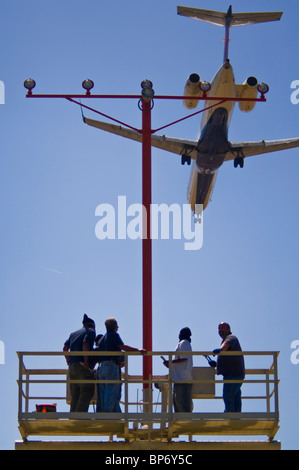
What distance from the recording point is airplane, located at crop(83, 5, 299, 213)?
4156 centimetres

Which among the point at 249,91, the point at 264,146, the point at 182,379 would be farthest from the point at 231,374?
the point at 264,146

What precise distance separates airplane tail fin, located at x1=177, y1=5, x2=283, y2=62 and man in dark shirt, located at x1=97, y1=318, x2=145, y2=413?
35.7 meters

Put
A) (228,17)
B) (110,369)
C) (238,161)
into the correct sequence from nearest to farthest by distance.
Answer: (110,369) < (228,17) < (238,161)

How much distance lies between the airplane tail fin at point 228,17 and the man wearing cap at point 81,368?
3544 centimetres

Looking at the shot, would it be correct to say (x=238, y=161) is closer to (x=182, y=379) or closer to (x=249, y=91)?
(x=249, y=91)

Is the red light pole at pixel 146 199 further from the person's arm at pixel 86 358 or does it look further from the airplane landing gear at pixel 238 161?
the airplane landing gear at pixel 238 161

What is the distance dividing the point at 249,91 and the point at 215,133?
393 centimetres

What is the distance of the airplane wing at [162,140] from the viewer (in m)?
50.2

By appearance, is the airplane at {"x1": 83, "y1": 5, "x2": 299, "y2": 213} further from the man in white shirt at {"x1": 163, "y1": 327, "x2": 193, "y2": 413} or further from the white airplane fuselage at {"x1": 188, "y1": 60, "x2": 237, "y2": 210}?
the man in white shirt at {"x1": 163, "y1": 327, "x2": 193, "y2": 413}

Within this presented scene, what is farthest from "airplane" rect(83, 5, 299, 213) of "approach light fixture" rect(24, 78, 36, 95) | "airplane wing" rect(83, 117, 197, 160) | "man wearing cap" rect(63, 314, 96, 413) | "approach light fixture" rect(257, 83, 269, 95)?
"man wearing cap" rect(63, 314, 96, 413)

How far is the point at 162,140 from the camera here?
5225 centimetres

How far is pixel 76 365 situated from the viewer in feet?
47.2
